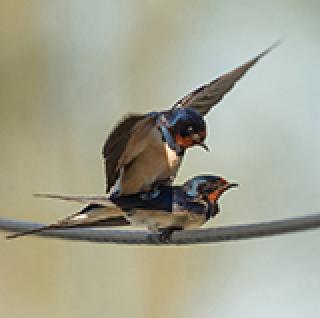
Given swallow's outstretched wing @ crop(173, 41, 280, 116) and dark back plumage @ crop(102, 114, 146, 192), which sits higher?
swallow's outstretched wing @ crop(173, 41, 280, 116)

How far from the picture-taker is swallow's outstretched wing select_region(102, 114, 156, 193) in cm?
48

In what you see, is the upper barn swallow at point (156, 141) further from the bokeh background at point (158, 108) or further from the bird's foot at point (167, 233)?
the bokeh background at point (158, 108)

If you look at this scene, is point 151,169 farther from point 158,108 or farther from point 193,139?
point 158,108

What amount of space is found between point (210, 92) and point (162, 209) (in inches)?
3.6

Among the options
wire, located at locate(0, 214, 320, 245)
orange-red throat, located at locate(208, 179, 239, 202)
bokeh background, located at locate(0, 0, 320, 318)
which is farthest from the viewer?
bokeh background, located at locate(0, 0, 320, 318)

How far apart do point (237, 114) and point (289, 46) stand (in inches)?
5.2

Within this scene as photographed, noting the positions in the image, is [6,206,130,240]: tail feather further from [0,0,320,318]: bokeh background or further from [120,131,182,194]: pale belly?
[0,0,320,318]: bokeh background

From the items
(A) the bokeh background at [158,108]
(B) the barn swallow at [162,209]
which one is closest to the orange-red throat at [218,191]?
(B) the barn swallow at [162,209]

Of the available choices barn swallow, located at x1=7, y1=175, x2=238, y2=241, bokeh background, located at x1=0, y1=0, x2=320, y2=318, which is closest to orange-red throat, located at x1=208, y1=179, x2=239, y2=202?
barn swallow, located at x1=7, y1=175, x2=238, y2=241

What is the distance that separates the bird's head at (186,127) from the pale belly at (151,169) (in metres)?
0.01

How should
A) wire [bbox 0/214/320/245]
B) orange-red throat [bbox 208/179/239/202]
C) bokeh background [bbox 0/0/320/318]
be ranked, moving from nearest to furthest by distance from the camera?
wire [bbox 0/214/320/245] → orange-red throat [bbox 208/179/239/202] → bokeh background [bbox 0/0/320/318]

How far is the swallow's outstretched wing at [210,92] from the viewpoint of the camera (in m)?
0.52

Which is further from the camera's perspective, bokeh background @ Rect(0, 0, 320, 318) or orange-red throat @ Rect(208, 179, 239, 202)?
bokeh background @ Rect(0, 0, 320, 318)

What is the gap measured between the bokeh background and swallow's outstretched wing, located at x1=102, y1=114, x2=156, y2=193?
2.12 ft
